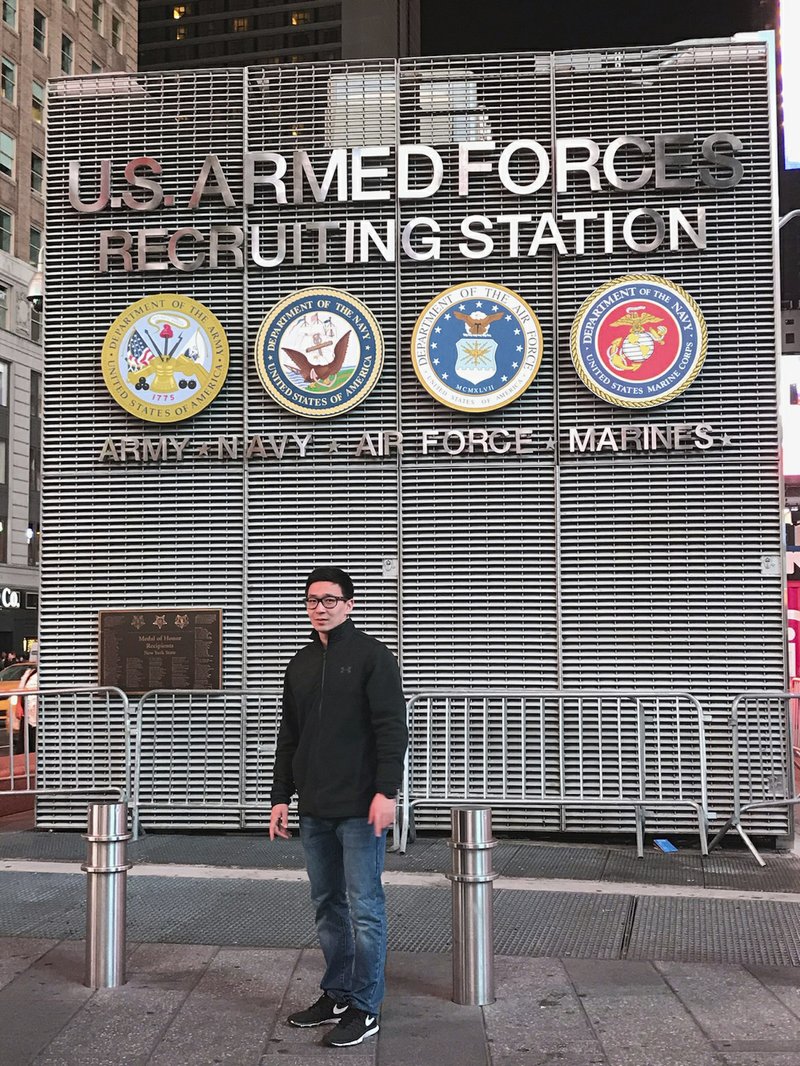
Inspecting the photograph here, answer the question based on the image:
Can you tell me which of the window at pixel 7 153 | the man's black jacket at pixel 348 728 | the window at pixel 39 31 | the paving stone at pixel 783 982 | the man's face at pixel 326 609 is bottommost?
the paving stone at pixel 783 982

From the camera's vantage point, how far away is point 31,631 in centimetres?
4878

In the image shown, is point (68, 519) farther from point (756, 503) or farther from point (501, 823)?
point (756, 503)

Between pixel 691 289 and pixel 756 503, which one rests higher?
pixel 691 289

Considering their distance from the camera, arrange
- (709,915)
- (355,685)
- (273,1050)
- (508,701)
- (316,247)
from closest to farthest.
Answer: (273,1050) < (355,685) < (709,915) < (508,701) < (316,247)

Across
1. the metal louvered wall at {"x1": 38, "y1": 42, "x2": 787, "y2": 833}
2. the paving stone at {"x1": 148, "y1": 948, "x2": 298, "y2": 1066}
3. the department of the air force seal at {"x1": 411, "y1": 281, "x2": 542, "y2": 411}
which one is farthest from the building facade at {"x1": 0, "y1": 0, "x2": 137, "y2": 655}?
the paving stone at {"x1": 148, "y1": 948, "x2": 298, "y2": 1066}

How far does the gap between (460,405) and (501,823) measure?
11.8ft

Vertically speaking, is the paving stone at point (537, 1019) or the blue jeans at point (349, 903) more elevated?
→ the blue jeans at point (349, 903)

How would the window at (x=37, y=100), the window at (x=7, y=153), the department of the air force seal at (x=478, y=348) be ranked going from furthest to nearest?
the window at (x=37, y=100)
the window at (x=7, y=153)
the department of the air force seal at (x=478, y=348)

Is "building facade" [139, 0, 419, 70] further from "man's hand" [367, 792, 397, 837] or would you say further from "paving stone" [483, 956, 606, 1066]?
"man's hand" [367, 792, 397, 837]

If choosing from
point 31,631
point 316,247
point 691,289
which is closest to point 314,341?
point 316,247

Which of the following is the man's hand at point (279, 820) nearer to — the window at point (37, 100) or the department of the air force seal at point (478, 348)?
the department of the air force seal at point (478, 348)

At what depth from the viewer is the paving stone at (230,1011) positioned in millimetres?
4805

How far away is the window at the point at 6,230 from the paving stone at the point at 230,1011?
46.0 m

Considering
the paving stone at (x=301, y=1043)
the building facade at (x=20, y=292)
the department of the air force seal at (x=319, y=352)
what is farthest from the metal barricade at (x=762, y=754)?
the building facade at (x=20, y=292)
